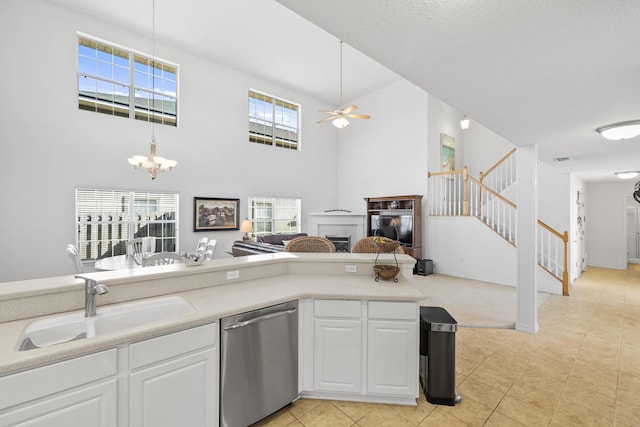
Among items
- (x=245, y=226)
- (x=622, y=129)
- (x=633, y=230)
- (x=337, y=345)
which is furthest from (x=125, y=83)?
(x=633, y=230)

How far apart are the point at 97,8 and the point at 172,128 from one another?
228 cm

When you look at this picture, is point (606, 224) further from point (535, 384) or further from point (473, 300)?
point (535, 384)

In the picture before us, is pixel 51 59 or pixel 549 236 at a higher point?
pixel 51 59

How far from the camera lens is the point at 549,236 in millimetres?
5562

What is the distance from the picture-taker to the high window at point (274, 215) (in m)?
7.58

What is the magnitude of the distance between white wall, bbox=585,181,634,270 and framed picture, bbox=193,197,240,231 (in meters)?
9.84

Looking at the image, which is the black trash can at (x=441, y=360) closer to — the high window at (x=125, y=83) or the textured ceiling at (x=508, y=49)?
the textured ceiling at (x=508, y=49)

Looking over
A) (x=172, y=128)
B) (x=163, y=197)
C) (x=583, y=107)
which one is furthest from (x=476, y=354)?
(x=172, y=128)

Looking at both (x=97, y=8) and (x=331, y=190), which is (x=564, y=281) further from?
(x=97, y=8)

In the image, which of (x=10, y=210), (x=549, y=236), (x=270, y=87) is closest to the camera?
(x=10, y=210)

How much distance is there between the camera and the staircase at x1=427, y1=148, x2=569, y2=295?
544cm

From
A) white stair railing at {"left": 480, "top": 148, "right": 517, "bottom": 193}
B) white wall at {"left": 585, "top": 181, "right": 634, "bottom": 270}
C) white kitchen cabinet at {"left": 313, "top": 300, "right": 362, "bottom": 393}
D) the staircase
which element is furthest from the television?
white wall at {"left": 585, "top": 181, "right": 634, "bottom": 270}

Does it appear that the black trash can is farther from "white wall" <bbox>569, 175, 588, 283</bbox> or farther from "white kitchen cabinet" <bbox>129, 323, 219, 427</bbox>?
"white wall" <bbox>569, 175, 588, 283</bbox>

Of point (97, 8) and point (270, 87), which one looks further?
point (270, 87)
